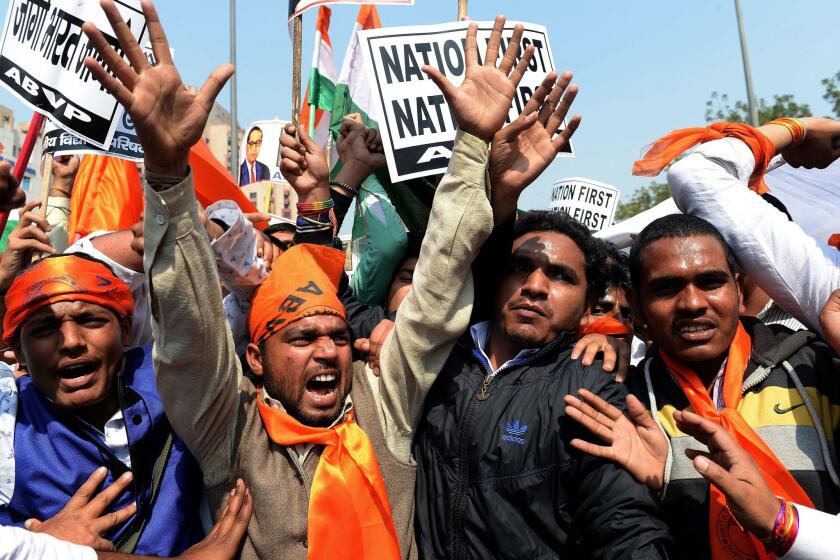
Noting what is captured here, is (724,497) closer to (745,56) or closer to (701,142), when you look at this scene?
(701,142)

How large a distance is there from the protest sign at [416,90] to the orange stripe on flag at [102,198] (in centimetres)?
281

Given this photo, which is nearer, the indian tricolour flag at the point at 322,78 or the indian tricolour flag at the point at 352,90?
the indian tricolour flag at the point at 352,90

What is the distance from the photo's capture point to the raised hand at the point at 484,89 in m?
2.58

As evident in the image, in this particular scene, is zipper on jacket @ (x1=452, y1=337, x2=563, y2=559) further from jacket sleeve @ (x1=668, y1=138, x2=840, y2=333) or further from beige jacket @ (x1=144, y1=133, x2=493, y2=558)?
jacket sleeve @ (x1=668, y1=138, x2=840, y2=333)

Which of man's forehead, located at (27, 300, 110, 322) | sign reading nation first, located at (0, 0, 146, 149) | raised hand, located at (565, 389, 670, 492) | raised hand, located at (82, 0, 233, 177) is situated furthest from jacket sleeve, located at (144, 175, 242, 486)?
sign reading nation first, located at (0, 0, 146, 149)

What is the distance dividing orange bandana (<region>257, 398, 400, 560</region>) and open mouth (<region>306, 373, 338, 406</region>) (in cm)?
11

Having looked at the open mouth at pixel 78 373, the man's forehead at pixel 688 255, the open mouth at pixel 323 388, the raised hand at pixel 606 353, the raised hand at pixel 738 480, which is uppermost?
the man's forehead at pixel 688 255

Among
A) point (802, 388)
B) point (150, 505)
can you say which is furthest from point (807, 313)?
point (150, 505)

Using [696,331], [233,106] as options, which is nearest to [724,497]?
[696,331]

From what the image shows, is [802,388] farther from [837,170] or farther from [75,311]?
[75,311]

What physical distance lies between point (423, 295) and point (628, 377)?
0.83m

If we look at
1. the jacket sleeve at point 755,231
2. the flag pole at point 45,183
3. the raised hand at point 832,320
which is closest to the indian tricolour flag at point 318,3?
the flag pole at point 45,183

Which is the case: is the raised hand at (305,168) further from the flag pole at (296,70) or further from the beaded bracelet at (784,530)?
the beaded bracelet at (784,530)

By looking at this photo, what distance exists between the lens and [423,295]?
2.66 m
